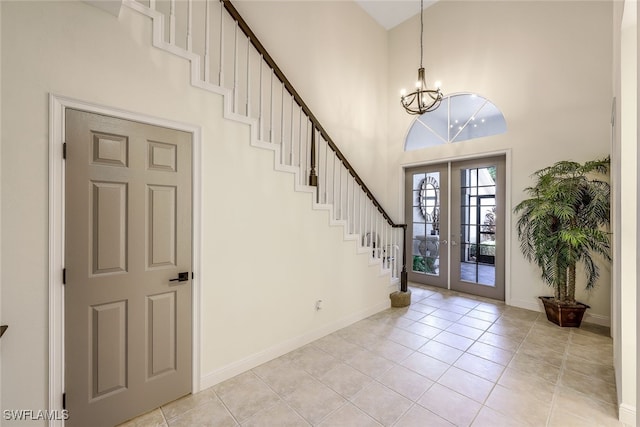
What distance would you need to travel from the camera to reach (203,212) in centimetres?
221

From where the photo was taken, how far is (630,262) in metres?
1.84

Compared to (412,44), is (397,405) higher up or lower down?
lower down

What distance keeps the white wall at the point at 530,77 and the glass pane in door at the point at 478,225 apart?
355 millimetres

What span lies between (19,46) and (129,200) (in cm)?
101

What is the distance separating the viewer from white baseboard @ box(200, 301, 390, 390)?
230cm

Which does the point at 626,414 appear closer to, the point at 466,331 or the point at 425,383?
the point at 425,383

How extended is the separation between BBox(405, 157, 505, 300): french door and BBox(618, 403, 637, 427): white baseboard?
2649mm

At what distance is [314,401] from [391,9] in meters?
6.31

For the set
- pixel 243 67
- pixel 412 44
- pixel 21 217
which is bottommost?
pixel 21 217

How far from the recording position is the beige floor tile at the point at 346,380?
2.21 meters

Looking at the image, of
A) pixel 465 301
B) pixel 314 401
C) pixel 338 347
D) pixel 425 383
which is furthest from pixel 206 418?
pixel 465 301

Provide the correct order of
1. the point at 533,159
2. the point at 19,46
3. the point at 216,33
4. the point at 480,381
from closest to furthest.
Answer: the point at 19,46
the point at 480,381
the point at 216,33
the point at 533,159

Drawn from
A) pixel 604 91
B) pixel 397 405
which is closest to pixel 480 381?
pixel 397 405

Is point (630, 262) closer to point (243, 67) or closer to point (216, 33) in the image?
point (243, 67)
